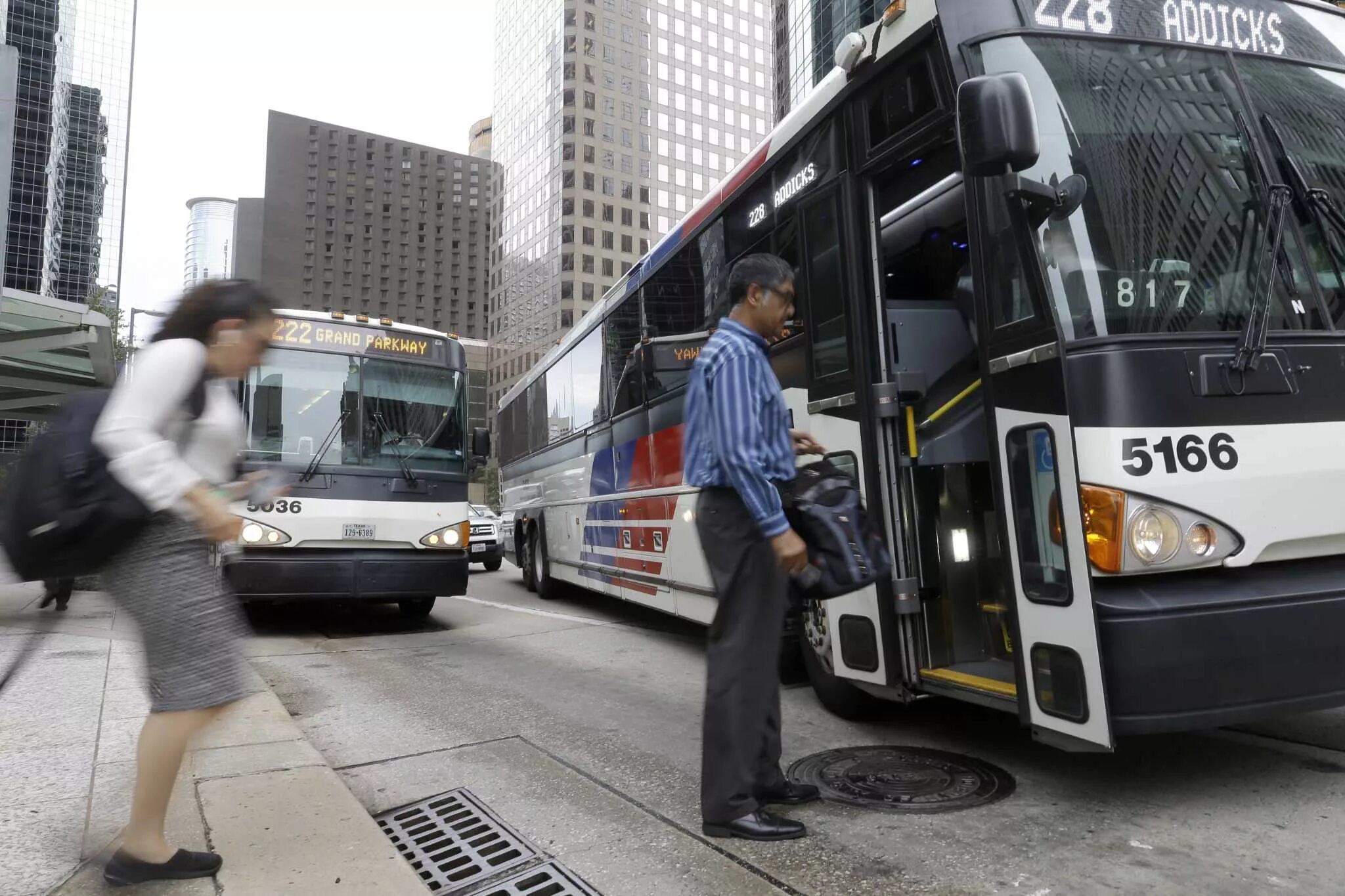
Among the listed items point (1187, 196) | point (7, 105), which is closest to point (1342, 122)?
point (1187, 196)

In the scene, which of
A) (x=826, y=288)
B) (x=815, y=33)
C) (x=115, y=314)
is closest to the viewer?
(x=826, y=288)

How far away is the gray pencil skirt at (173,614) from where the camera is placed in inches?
98.8

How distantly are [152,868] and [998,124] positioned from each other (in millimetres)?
3522

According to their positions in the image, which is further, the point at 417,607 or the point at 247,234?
the point at 247,234

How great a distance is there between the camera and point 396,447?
8.97 metres

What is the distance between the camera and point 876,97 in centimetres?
423

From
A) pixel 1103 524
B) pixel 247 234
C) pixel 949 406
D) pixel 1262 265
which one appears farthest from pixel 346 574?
pixel 247 234

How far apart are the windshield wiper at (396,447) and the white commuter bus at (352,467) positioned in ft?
0.04

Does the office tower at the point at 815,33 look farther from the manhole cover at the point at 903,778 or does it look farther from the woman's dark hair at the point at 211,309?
the woman's dark hair at the point at 211,309

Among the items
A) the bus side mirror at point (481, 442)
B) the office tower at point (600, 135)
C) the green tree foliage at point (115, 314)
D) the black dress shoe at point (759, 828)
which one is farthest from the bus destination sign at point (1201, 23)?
the office tower at point (600, 135)

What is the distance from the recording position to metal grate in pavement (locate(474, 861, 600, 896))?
2826mm

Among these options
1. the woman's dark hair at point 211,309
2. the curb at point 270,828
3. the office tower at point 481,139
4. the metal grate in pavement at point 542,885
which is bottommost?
the metal grate in pavement at point 542,885

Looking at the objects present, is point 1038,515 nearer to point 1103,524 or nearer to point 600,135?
point 1103,524

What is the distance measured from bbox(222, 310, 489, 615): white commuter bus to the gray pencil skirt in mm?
6019
